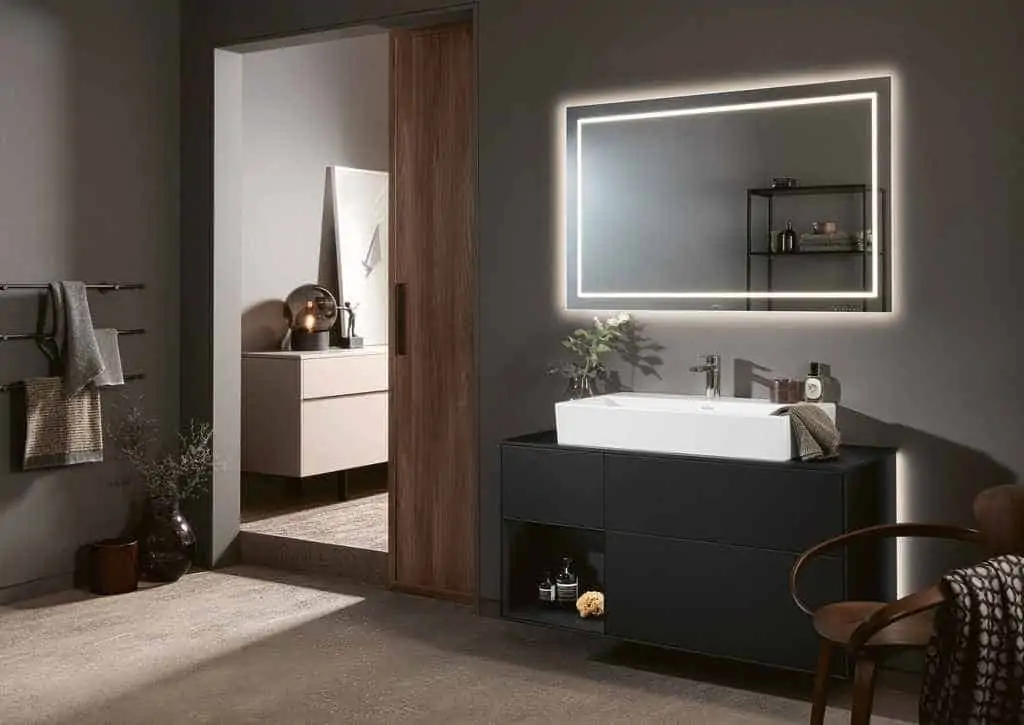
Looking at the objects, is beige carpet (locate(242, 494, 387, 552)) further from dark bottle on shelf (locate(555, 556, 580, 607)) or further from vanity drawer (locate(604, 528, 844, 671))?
vanity drawer (locate(604, 528, 844, 671))

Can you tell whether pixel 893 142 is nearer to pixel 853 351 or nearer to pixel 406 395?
pixel 853 351

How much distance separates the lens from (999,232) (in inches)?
136

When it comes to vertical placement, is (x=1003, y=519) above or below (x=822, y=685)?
above

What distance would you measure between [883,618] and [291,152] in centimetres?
445

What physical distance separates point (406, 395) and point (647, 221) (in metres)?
1.23

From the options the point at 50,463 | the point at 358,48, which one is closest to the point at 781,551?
the point at 50,463

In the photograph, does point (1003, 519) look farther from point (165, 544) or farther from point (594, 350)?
point (165, 544)

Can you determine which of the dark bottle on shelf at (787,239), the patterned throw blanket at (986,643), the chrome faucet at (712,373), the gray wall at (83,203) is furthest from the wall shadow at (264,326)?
the patterned throw blanket at (986,643)

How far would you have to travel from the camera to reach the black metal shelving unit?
11.8 feet

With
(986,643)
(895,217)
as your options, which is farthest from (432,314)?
(986,643)

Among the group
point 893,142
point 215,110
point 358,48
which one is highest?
point 358,48

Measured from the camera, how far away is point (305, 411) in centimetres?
557

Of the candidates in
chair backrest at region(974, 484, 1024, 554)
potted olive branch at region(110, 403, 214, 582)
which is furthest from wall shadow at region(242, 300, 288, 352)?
chair backrest at region(974, 484, 1024, 554)

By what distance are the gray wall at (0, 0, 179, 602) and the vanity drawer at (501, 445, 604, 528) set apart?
1897 mm
